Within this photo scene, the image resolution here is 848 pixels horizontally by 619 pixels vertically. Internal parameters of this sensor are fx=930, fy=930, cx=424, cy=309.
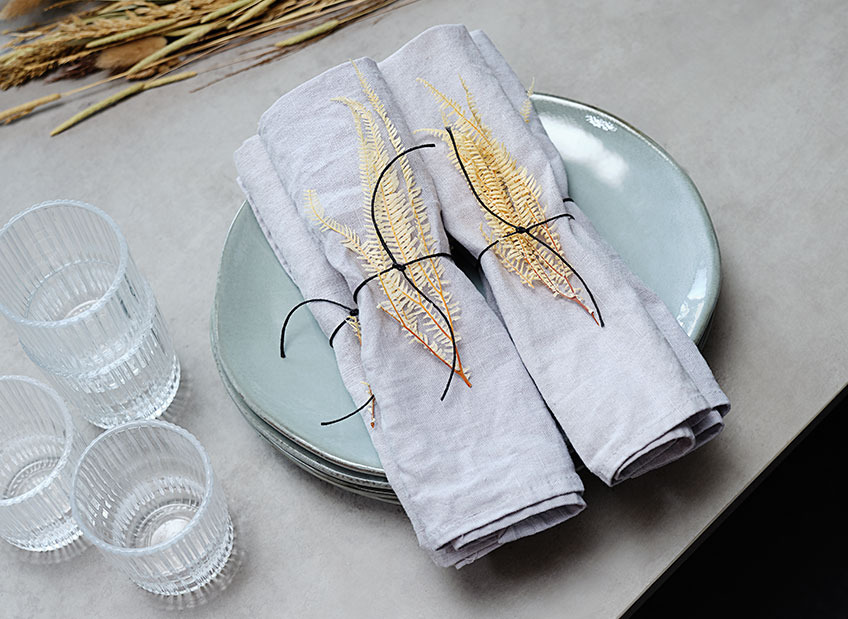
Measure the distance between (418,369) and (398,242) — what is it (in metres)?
0.09

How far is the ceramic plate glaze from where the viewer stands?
67 cm

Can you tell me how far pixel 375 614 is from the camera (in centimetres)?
64

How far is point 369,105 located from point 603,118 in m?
0.20

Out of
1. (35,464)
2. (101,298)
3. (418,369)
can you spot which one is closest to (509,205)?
(418,369)

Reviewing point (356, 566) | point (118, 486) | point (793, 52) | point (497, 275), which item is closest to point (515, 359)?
point (497, 275)

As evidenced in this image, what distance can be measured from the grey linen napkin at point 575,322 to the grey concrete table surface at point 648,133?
0.29 feet

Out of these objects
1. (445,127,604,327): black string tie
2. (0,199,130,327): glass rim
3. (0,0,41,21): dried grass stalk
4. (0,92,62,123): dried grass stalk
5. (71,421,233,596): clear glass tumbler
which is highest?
(0,0,41,21): dried grass stalk

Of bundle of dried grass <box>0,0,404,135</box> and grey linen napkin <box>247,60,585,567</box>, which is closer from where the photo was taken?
grey linen napkin <box>247,60,585,567</box>

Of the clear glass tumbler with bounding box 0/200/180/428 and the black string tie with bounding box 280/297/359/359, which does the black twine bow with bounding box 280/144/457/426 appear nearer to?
the black string tie with bounding box 280/297/359/359

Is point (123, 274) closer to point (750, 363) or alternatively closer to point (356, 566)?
point (356, 566)

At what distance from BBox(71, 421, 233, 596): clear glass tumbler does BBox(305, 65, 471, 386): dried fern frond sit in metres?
0.17

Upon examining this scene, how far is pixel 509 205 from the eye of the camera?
0.69 metres

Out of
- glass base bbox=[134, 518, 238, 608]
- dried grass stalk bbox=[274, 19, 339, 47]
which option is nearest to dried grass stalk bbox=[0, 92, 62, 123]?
dried grass stalk bbox=[274, 19, 339, 47]

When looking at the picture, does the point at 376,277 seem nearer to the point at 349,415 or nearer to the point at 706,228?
the point at 349,415
